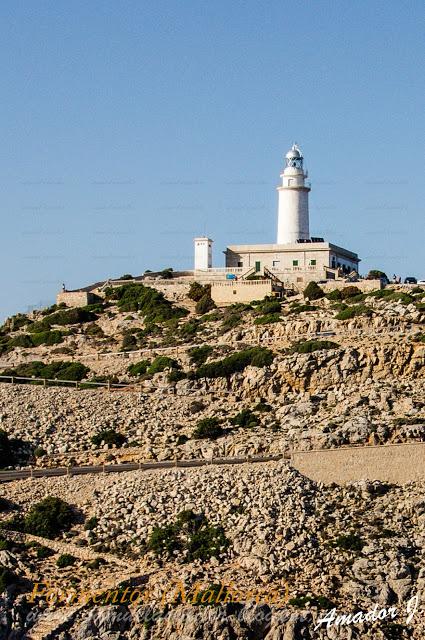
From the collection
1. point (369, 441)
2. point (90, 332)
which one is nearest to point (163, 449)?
point (369, 441)

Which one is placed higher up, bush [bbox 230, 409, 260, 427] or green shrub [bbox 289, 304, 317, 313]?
green shrub [bbox 289, 304, 317, 313]

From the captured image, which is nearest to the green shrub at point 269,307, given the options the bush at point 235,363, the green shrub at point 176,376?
the bush at point 235,363

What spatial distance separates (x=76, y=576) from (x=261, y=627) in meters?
5.80

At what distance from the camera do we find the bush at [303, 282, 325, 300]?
226 feet

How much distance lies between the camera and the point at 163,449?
53.2m

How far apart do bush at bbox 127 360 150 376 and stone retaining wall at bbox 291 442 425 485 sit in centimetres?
1255

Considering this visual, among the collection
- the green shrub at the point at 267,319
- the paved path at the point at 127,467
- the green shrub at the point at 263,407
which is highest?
the green shrub at the point at 267,319

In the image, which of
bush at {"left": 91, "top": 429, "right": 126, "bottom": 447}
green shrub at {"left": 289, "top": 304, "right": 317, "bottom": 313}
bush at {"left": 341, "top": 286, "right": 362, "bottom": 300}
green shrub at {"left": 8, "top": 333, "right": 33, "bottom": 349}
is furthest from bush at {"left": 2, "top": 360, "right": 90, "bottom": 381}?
bush at {"left": 341, "top": 286, "right": 362, "bottom": 300}

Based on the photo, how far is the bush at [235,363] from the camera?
58.5 m

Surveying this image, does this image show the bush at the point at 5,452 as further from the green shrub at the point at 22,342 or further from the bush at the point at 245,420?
the green shrub at the point at 22,342

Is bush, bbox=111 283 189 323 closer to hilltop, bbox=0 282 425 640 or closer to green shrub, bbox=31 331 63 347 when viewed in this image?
hilltop, bbox=0 282 425 640

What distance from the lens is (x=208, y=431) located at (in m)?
53.6

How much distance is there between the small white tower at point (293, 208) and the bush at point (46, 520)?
3103 centimetres

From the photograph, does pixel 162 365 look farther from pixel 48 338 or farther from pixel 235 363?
pixel 48 338
